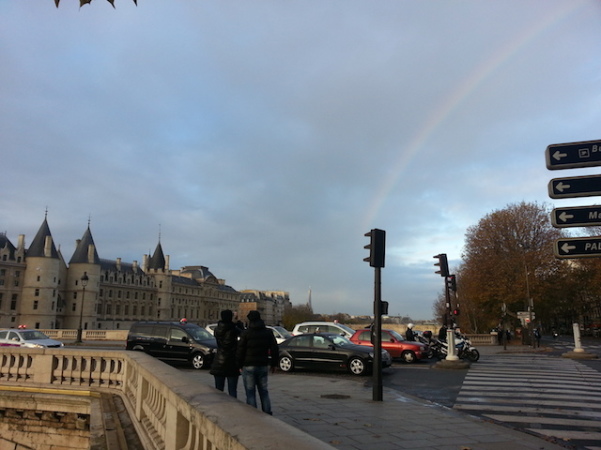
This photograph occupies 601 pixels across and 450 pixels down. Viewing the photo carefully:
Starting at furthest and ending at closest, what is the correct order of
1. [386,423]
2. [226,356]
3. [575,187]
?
[226,356] < [386,423] < [575,187]

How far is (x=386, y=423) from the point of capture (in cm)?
773

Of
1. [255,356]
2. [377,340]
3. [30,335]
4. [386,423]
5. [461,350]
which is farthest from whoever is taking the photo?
[30,335]

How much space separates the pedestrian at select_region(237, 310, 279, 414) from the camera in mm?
7520

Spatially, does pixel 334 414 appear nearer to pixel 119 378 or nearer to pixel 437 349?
pixel 119 378

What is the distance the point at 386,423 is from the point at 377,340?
97.8 inches

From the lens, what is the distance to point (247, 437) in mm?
2572

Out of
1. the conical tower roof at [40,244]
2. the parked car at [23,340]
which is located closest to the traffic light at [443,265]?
the parked car at [23,340]

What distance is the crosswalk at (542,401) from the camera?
7.79 meters

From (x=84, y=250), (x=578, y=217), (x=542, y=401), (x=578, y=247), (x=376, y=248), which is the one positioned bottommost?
(x=542, y=401)

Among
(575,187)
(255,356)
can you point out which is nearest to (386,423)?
(255,356)

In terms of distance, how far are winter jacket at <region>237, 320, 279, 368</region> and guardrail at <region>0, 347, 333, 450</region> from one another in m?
1.23

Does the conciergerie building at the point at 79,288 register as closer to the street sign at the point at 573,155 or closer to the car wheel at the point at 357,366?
the car wheel at the point at 357,366

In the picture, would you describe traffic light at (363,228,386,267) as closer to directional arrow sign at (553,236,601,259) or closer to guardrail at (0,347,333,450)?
directional arrow sign at (553,236,601,259)

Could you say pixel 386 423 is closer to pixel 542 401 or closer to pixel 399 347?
pixel 542 401
